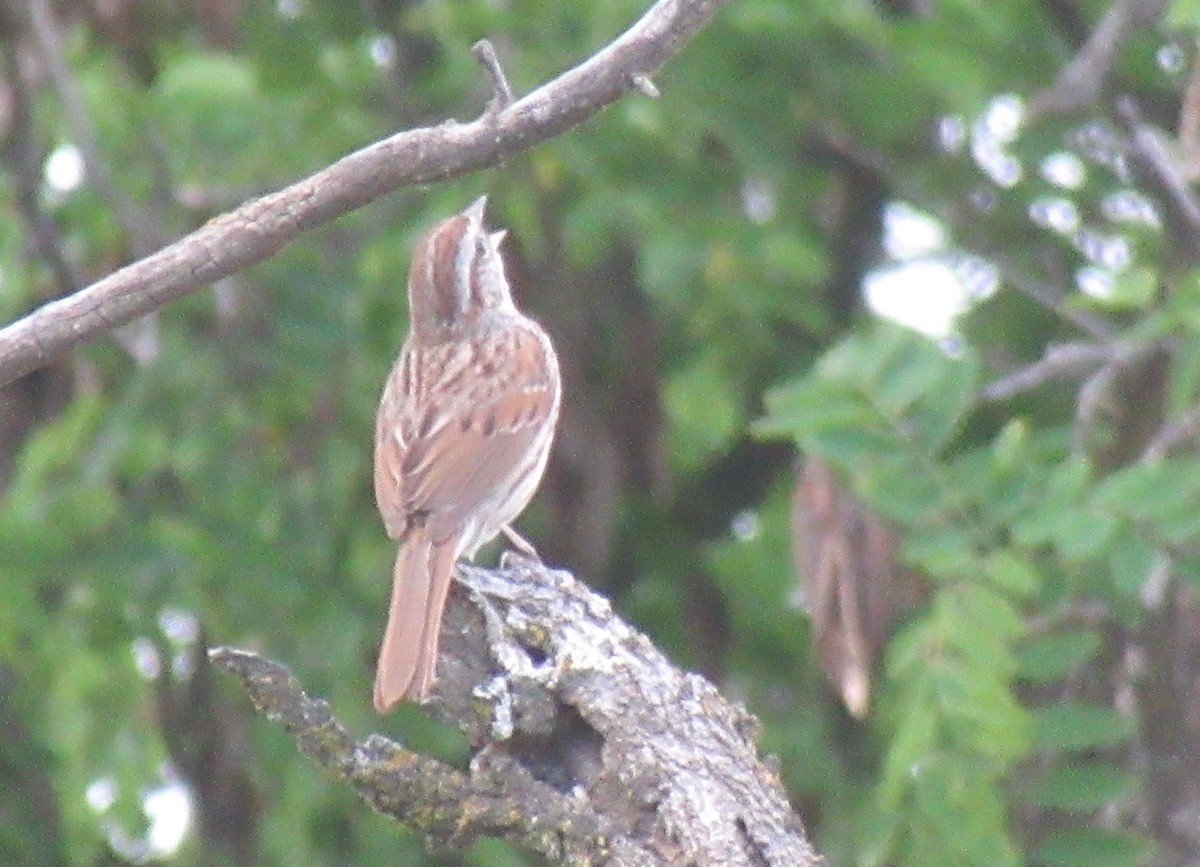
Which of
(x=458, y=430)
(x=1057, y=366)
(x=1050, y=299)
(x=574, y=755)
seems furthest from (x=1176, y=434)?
(x=574, y=755)

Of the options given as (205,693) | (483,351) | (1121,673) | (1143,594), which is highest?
(483,351)

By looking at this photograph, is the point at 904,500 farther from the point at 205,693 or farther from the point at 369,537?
the point at 205,693

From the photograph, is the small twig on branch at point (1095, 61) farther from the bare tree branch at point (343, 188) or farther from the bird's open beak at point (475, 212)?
the bare tree branch at point (343, 188)

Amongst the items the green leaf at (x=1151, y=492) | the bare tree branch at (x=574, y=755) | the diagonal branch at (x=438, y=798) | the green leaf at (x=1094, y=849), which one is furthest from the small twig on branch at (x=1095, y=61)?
the diagonal branch at (x=438, y=798)

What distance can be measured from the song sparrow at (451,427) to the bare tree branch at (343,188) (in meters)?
0.95

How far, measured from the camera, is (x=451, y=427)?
686 centimetres

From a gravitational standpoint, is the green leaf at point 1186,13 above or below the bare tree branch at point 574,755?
below

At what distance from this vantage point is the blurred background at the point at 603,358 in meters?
7.28

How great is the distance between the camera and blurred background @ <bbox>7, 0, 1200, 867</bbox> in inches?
287

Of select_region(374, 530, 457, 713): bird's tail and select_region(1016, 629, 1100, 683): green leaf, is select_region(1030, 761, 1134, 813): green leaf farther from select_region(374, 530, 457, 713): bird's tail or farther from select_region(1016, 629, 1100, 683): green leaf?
select_region(374, 530, 457, 713): bird's tail

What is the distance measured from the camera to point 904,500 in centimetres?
629

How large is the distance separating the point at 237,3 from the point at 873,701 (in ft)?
11.9

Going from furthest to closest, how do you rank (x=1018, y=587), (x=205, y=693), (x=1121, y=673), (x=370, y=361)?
1. (x=205, y=693)
2. (x=370, y=361)
3. (x=1121, y=673)
4. (x=1018, y=587)

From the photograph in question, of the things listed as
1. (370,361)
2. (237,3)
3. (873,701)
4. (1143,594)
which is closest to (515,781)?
(1143,594)
